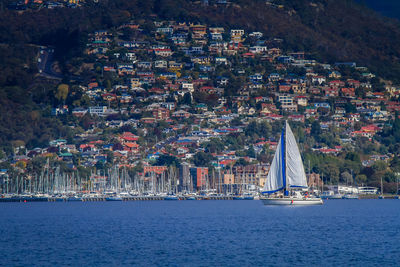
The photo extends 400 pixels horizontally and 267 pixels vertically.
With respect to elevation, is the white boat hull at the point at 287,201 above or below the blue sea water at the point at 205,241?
above

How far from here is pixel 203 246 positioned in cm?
3909

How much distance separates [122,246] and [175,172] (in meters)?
84.6

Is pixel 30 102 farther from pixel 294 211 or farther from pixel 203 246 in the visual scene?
pixel 203 246

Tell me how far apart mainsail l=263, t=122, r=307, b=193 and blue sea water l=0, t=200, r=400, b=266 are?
1121 centimetres

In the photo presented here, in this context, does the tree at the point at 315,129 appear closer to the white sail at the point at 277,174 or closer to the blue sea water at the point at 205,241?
the white sail at the point at 277,174

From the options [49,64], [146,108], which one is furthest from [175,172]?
[49,64]

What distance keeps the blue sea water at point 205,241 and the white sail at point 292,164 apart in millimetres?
11228

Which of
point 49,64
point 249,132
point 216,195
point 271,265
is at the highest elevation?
point 49,64

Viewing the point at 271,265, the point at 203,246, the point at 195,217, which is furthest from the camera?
the point at 195,217

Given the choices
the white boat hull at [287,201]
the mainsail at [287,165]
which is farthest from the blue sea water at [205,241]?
the white boat hull at [287,201]

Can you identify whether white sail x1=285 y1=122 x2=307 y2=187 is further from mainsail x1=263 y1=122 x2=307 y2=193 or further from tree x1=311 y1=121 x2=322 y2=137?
tree x1=311 y1=121 x2=322 y2=137

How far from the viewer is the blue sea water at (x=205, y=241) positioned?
3441cm

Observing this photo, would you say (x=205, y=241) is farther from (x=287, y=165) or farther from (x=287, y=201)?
(x=287, y=201)

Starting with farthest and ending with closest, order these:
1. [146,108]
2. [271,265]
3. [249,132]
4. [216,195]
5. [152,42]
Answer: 1. [152,42]
2. [146,108]
3. [249,132]
4. [216,195]
5. [271,265]
